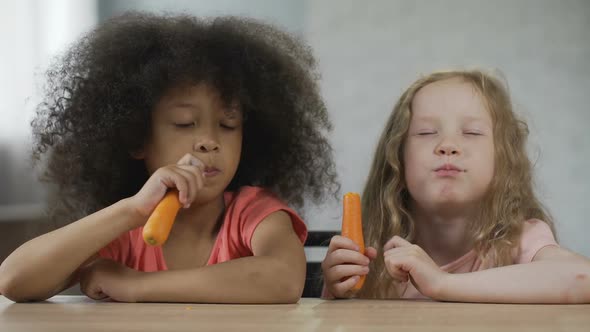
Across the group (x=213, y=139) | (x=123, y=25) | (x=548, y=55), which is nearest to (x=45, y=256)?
(x=213, y=139)

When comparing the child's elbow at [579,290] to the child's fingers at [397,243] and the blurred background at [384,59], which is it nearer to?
the child's fingers at [397,243]

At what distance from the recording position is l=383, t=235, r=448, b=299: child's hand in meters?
0.94

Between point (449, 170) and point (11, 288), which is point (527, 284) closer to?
point (449, 170)

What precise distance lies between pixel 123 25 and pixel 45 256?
0.38 metres

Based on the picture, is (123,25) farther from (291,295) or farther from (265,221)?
(291,295)

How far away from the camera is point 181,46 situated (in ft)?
3.51

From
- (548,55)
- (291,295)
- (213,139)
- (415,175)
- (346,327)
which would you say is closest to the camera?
(346,327)

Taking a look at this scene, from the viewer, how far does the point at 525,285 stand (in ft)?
3.01

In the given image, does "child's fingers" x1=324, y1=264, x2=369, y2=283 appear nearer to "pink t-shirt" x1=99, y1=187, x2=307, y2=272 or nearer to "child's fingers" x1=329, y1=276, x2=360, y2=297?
"child's fingers" x1=329, y1=276, x2=360, y2=297

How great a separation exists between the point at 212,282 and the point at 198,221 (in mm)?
223

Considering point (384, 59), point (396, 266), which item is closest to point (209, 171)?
point (396, 266)

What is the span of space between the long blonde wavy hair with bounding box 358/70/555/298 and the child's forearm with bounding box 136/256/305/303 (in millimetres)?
348

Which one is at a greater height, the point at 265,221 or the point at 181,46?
the point at 181,46

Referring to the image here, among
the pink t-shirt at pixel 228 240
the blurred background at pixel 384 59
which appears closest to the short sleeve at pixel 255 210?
the pink t-shirt at pixel 228 240
